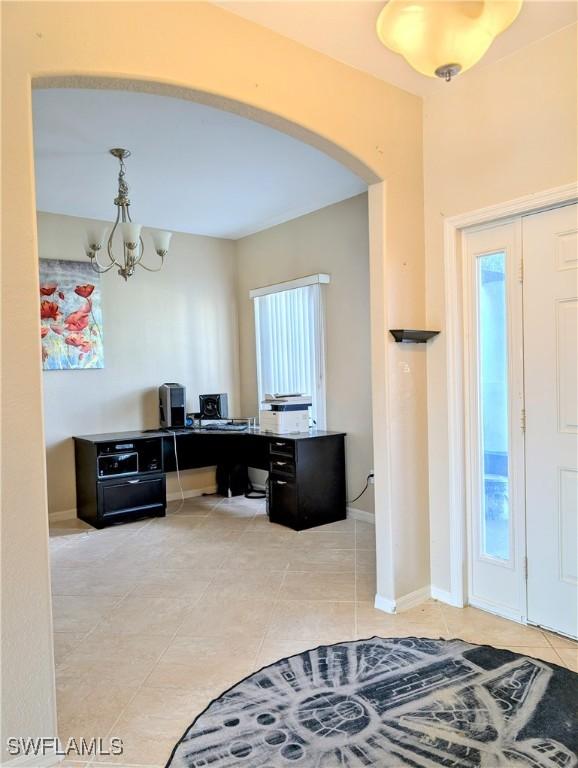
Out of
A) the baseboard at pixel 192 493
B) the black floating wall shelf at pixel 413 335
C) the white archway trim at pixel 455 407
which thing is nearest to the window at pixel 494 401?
the white archway trim at pixel 455 407

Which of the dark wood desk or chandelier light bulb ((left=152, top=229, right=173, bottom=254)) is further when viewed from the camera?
the dark wood desk

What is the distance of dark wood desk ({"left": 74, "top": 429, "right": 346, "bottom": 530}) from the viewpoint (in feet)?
13.5

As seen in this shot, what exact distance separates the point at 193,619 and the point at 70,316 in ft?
10.0

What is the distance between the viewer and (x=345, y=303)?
14.5ft

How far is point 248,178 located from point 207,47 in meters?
1.89

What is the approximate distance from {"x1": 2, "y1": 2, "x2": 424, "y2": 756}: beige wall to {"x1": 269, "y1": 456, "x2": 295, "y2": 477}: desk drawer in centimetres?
242

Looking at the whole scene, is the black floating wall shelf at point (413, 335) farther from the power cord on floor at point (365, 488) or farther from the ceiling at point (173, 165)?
the power cord on floor at point (365, 488)

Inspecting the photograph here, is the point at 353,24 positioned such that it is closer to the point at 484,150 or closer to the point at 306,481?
the point at 484,150

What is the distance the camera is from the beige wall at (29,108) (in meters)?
1.59

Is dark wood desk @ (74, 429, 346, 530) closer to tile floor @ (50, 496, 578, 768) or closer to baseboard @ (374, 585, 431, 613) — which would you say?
tile floor @ (50, 496, 578, 768)

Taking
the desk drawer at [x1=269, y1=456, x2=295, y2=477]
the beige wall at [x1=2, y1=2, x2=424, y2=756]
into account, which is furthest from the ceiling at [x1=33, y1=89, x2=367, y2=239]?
the desk drawer at [x1=269, y1=456, x2=295, y2=477]

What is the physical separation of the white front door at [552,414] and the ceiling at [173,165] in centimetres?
175

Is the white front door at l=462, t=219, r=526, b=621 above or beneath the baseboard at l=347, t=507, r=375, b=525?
above

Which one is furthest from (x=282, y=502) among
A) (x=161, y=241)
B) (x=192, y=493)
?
(x=161, y=241)
